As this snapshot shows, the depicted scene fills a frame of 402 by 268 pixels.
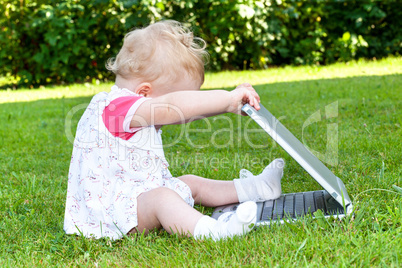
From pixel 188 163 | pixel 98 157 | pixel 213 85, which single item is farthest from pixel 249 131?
pixel 213 85

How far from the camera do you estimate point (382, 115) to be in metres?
3.71

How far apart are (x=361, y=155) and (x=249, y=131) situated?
3.83ft

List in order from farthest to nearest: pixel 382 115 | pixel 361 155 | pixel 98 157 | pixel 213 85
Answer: pixel 213 85
pixel 382 115
pixel 361 155
pixel 98 157

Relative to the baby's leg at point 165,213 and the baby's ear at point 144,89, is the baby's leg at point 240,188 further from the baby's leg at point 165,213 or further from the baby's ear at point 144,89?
the baby's ear at point 144,89

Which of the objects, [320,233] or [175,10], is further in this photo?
[175,10]

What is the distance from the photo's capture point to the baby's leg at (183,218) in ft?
5.39

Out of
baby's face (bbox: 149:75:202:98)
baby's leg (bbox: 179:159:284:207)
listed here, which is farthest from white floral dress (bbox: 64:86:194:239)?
baby's leg (bbox: 179:159:284:207)

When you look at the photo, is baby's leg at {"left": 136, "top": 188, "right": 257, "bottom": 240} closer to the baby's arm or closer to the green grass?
the green grass

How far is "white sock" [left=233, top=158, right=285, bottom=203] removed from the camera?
214cm

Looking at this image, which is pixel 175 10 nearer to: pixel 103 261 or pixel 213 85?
pixel 213 85

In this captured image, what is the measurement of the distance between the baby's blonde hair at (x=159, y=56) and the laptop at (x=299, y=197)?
40 cm

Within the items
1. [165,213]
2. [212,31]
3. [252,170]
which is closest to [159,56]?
[165,213]

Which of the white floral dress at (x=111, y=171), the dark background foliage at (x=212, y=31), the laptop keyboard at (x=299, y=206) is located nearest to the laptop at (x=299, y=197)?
the laptop keyboard at (x=299, y=206)

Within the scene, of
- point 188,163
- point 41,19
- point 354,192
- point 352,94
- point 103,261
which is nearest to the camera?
point 103,261
